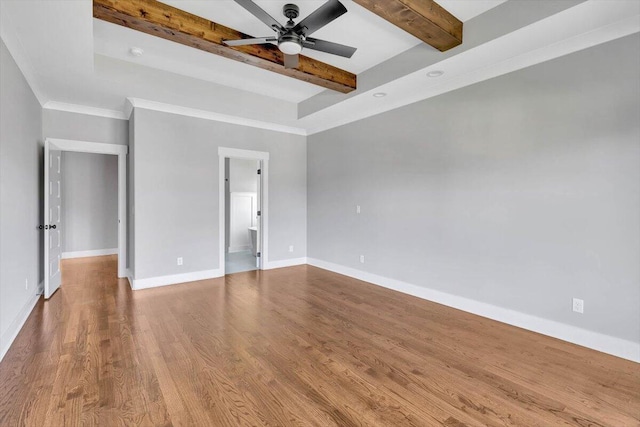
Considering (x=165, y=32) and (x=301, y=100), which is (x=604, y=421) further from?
(x=301, y=100)

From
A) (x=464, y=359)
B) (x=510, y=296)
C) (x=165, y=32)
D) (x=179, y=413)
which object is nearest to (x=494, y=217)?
(x=510, y=296)

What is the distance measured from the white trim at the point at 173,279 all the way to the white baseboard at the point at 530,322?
8.74 feet

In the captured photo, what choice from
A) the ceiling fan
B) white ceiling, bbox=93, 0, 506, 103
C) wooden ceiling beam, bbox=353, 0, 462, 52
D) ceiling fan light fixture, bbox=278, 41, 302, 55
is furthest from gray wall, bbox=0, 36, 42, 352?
wooden ceiling beam, bbox=353, 0, 462, 52

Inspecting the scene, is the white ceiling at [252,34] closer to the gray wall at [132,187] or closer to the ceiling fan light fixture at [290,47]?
the ceiling fan light fixture at [290,47]

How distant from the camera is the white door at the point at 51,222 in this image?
3891 millimetres

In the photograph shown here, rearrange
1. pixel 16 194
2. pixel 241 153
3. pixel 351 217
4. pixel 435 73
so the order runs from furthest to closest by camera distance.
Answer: pixel 241 153, pixel 351 217, pixel 435 73, pixel 16 194

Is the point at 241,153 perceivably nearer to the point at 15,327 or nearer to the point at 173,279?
the point at 173,279

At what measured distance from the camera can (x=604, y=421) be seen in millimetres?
1824

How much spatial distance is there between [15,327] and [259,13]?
3579 millimetres

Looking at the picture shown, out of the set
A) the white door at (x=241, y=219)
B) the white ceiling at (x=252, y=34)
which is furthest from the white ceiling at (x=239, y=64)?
the white door at (x=241, y=219)

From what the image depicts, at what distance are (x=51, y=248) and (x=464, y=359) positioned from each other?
5084mm

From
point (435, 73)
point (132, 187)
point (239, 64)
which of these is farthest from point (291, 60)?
point (132, 187)

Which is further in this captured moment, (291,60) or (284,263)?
(284,263)

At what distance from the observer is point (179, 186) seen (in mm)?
4711
